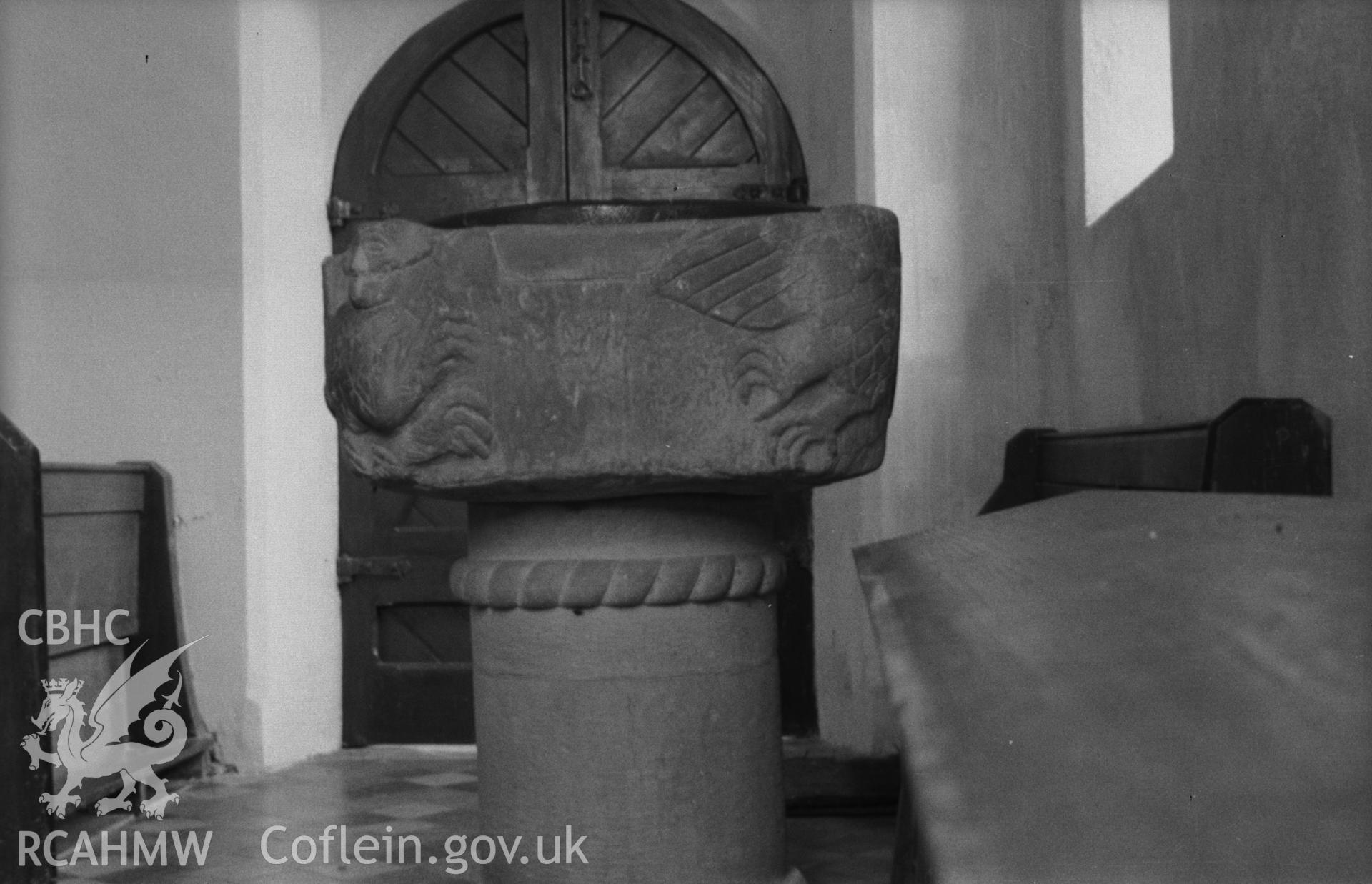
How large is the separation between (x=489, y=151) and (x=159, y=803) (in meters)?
2.42

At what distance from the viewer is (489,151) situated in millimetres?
5277

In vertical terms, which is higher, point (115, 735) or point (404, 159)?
point (404, 159)

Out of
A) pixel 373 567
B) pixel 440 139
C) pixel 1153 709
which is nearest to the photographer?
pixel 1153 709

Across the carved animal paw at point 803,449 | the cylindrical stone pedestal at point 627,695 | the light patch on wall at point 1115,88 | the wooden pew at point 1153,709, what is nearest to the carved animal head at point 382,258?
the cylindrical stone pedestal at point 627,695

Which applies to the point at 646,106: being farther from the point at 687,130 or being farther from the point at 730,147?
the point at 730,147

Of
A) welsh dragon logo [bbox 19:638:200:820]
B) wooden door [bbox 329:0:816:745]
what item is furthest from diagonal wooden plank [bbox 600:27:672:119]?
welsh dragon logo [bbox 19:638:200:820]

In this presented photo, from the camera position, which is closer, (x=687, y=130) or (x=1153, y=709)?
(x=1153, y=709)

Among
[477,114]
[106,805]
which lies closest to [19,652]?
[106,805]

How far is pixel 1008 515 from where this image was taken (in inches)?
74.3

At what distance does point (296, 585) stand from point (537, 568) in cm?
252

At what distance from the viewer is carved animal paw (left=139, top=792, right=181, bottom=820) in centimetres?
413

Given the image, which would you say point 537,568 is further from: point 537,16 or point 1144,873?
point 537,16

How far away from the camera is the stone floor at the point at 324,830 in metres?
3.45

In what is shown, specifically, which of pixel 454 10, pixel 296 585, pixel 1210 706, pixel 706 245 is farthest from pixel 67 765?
pixel 1210 706
